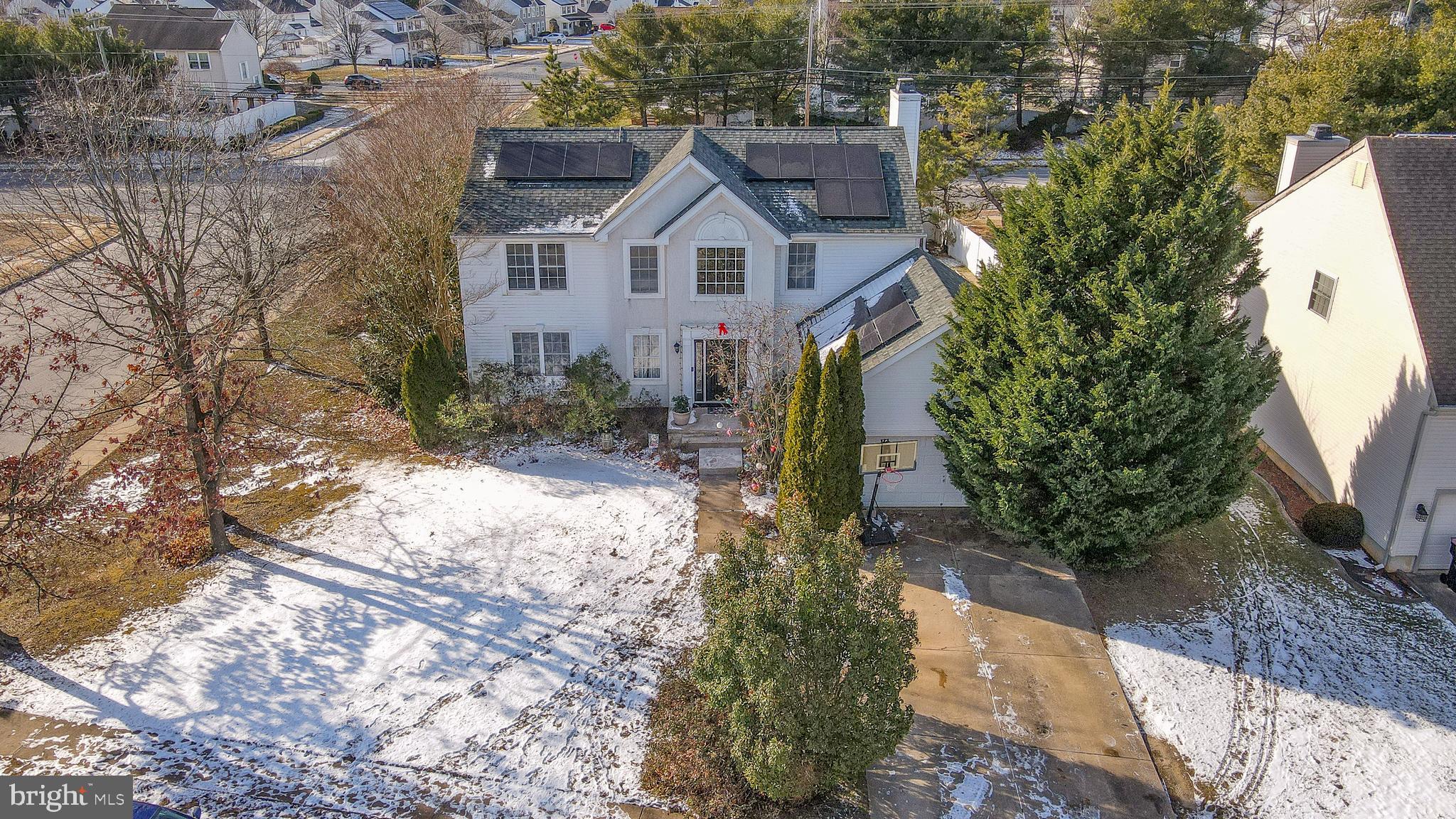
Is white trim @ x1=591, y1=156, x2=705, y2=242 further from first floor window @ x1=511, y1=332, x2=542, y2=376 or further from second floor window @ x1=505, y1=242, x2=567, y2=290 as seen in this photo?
first floor window @ x1=511, y1=332, x2=542, y2=376

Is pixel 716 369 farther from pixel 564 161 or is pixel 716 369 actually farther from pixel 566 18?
pixel 566 18

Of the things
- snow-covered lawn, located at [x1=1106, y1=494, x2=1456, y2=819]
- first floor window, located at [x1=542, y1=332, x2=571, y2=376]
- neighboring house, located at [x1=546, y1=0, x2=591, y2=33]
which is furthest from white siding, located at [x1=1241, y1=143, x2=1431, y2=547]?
neighboring house, located at [x1=546, y1=0, x2=591, y2=33]

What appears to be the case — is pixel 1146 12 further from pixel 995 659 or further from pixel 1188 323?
pixel 995 659

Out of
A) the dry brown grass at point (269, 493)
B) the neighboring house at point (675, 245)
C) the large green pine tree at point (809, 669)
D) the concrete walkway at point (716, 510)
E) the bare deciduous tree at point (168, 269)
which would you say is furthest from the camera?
the neighboring house at point (675, 245)

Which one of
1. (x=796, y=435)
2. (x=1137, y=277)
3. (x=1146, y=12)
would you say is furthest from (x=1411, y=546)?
(x=1146, y=12)

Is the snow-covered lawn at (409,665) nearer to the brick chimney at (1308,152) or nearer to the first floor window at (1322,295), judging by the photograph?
the first floor window at (1322,295)

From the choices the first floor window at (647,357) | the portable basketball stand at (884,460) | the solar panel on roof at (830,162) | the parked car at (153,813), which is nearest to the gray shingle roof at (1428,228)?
the portable basketball stand at (884,460)
